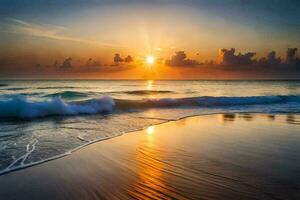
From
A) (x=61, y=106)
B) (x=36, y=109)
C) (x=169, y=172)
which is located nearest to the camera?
(x=169, y=172)

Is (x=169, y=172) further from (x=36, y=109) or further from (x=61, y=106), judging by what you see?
(x=61, y=106)

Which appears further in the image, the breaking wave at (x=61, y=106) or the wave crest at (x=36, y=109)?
the breaking wave at (x=61, y=106)

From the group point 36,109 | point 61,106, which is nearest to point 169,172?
point 36,109

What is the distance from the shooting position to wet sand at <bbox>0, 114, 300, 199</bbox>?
13.6 feet

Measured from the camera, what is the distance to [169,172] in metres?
5.10

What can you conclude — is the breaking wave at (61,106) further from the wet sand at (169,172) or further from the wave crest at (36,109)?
the wet sand at (169,172)

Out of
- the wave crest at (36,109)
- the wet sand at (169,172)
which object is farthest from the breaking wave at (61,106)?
the wet sand at (169,172)

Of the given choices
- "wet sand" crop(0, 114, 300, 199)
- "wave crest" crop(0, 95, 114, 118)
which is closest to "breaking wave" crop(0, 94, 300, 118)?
"wave crest" crop(0, 95, 114, 118)

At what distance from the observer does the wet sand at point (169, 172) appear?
A: 13.6ft

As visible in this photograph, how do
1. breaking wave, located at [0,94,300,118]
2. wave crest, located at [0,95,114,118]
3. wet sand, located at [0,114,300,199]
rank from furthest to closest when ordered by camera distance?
breaking wave, located at [0,94,300,118] < wave crest, located at [0,95,114,118] < wet sand, located at [0,114,300,199]

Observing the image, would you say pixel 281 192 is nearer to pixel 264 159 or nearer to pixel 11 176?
pixel 264 159

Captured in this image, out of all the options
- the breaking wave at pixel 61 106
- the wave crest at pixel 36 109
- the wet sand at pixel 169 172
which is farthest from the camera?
the breaking wave at pixel 61 106

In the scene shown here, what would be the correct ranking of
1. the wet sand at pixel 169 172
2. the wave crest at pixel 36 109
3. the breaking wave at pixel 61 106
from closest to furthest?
the wet sand at pixel 169 172, the wave crest at pixel 36 109, the breaking wave at pixel 61 106

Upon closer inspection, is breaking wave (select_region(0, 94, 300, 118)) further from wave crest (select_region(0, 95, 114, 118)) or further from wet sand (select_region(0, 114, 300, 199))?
wet sand (select_region(0, 114, 300, 199))
